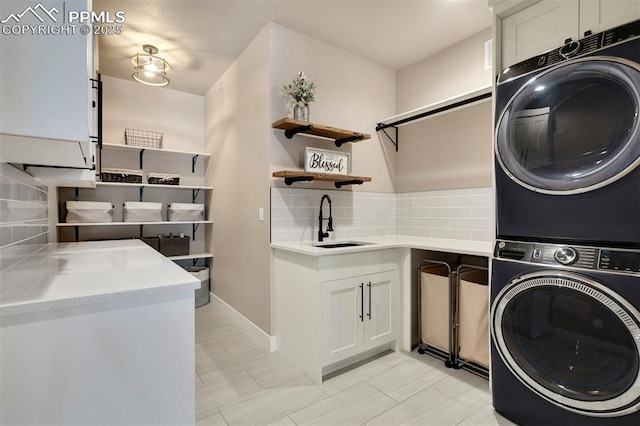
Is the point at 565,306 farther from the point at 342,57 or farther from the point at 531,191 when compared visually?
the point at 342,57

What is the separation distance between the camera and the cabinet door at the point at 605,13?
1.31 m

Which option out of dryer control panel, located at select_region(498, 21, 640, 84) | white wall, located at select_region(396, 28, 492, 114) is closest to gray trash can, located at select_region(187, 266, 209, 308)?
white wall, located at select_region(396, 28, 492, 114)

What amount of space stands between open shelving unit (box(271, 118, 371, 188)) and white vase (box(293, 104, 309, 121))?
0.06 meters

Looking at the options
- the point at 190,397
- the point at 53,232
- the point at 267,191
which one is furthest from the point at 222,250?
the point at 190,397

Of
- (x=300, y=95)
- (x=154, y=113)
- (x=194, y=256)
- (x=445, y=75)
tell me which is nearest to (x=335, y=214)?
(x=300, y=95)

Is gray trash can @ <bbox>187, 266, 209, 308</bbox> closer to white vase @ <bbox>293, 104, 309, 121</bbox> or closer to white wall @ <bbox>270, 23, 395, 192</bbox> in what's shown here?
white wall @ <bbox>270, 23, 395, 192</bbox>

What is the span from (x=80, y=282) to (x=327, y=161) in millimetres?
1931

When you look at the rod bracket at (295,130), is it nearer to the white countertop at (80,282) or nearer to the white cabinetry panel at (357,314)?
the white cabinetry panel at (357,314)

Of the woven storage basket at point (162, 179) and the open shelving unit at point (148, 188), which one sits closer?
the open shelving unit at point (148, 188)

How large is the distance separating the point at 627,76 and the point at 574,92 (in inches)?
7.0

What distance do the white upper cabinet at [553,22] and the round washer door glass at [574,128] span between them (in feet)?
0.67

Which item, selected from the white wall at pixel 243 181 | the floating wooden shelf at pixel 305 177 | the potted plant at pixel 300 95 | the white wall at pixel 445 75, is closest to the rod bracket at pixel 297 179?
Answer: the floating wooden shelf at pixel 305 177

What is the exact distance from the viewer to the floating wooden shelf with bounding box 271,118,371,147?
237 centimetres

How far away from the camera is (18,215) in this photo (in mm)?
1473
